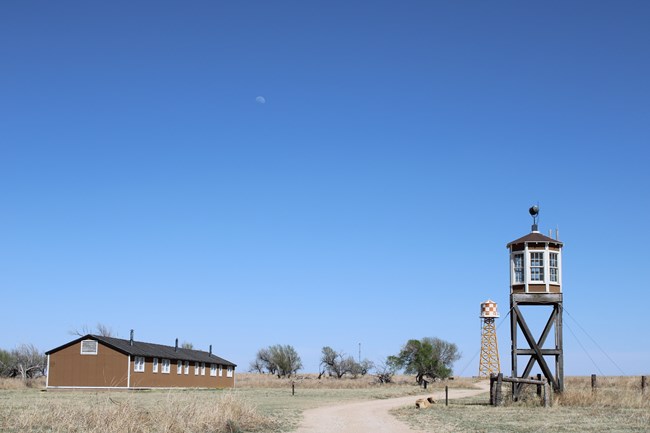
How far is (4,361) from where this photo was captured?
7950 cm

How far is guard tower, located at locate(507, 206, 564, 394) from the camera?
107 ft

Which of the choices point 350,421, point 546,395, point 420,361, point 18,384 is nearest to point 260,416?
point 350,421

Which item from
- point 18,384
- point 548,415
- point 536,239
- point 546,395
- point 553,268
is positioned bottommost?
→ point 18,384

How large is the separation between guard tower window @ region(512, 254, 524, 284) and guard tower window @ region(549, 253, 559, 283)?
4.01 feet

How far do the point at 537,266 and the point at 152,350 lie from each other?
3855 cm

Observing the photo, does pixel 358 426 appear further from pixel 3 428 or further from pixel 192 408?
pixel 3 428

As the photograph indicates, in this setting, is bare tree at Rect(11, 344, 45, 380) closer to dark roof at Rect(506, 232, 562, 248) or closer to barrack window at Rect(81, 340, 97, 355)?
barrack window at Rect(81, 340, 97, 355)

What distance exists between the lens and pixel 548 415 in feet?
85.0

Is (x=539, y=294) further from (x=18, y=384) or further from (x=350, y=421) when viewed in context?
(x=18, y=384)

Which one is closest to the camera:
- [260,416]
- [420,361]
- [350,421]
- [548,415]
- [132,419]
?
[132,419]

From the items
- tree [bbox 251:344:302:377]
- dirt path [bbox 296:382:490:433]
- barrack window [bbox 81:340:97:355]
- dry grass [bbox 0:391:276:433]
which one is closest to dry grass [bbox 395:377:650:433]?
dirt path [bbox 296:382:490:433]

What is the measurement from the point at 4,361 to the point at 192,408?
67089mm

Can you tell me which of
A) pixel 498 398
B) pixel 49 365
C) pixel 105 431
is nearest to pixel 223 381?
pixel 49 365

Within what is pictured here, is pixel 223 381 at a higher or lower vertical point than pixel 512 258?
lower
